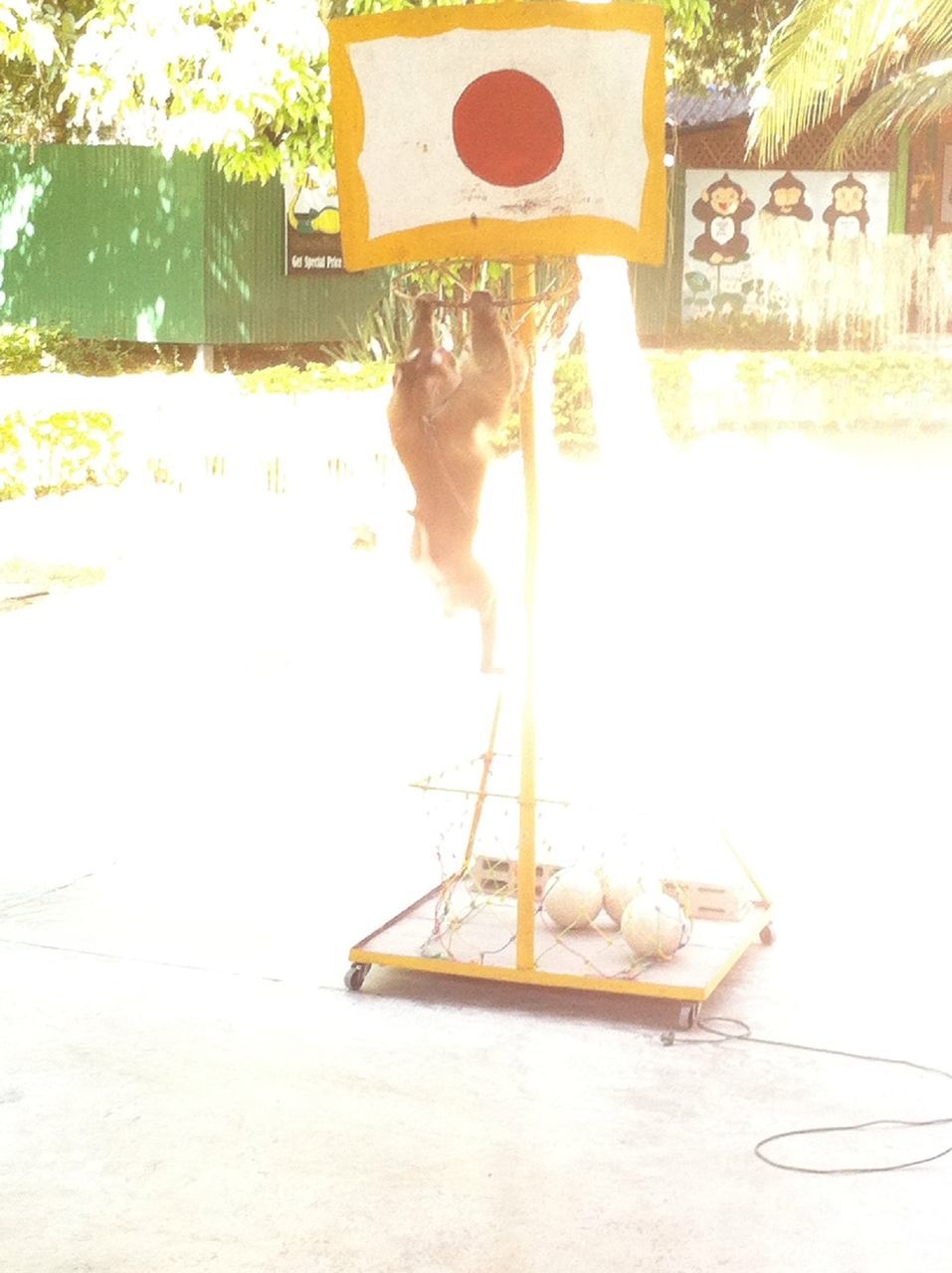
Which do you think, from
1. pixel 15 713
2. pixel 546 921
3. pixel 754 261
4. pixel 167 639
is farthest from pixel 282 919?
pixel 754 261

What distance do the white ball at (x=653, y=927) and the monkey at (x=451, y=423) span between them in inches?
36.6

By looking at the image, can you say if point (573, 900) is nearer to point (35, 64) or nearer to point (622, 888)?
point (622, 888)

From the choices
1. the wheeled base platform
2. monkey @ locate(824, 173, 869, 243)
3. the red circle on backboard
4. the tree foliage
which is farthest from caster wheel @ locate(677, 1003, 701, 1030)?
monkey @ locate(824, 173, 869, 243)

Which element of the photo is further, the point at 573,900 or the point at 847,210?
the point at 847,210

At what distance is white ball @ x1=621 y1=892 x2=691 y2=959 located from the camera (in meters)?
5.30

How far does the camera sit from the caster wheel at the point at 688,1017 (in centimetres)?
517

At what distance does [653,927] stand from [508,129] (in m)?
2.01

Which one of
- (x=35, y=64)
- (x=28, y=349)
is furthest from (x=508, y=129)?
(x=28, y=349)

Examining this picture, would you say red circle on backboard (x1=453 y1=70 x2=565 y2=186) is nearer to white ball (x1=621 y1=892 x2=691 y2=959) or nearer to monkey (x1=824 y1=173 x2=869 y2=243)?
white ball (x1=621 y1=892 x2=691 y2=959)

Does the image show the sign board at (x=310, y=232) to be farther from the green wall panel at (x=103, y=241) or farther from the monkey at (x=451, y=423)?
the monkey at (x=451, y=423)

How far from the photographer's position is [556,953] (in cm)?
546

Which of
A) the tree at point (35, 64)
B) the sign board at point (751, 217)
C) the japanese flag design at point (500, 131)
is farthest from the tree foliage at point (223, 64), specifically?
the sign board at point (751, 217)

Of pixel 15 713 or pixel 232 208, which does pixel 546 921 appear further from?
pixel 232 208

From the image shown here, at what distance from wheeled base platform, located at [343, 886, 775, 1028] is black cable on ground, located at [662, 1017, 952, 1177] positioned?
0.26 feet
